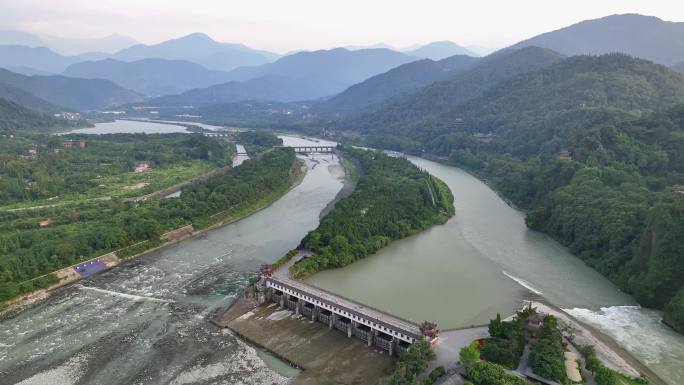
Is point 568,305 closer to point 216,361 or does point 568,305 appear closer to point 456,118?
point 216,361

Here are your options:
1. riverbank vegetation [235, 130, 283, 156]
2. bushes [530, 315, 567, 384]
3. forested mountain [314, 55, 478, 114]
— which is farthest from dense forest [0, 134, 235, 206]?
forested mountain [314, 55, 478, 114]

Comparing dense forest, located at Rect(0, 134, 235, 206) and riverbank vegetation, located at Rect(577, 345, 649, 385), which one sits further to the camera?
dense forest, located at Rect(0, 134, 235, 206)

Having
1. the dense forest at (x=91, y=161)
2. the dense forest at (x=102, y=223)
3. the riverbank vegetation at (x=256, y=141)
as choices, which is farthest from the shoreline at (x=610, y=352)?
the riverbank vegetation at (x=256, y=141)

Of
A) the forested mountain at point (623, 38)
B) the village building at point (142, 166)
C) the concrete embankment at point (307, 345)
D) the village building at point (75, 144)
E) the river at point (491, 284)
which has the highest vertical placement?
the forested mountain at point (623, 38)

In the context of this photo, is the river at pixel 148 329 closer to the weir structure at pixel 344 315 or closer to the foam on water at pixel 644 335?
the weir structure at pixel 344 315

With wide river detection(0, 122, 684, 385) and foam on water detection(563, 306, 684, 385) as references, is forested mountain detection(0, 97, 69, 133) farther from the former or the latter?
foam on water detection(563, 306, 684, 385)

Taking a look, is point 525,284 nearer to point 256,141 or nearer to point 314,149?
point 314,149
